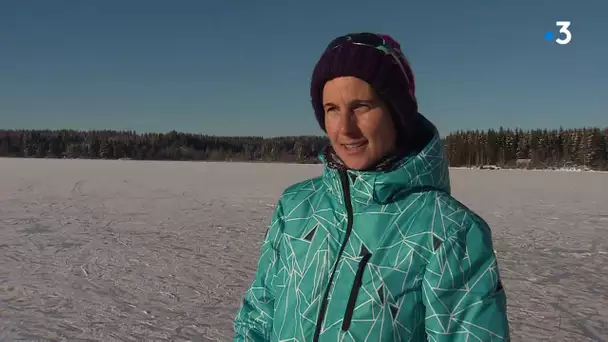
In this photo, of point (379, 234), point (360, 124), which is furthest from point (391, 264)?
point (360, 124)

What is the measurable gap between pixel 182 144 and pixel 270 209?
79615mm

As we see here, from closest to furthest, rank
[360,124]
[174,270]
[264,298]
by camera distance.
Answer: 1. [360,124]
2. [264,298]
3. [174,270]

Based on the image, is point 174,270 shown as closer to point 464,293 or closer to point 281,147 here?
point 464,293

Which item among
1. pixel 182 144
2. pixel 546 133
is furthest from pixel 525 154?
pixel 182 144

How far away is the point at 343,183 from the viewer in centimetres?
115

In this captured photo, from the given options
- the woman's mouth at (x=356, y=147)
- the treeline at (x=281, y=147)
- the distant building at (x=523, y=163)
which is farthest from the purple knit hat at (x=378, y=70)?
the distant building at (x=523, y=163)

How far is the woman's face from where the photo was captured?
1087mm

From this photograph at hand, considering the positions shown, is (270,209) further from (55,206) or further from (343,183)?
(343,183)

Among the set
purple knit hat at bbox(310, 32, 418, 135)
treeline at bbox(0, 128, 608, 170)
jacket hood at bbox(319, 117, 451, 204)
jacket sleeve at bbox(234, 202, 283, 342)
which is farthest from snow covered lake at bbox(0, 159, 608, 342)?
treeline at bbox(0, 128, 608, 170)

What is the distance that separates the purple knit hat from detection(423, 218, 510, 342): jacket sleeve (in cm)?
32

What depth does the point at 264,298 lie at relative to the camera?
1.28 metres

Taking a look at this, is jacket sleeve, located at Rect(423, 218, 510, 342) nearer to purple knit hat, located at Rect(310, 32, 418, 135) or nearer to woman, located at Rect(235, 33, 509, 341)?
woman, located at Rect(235, 33, 509, 341)

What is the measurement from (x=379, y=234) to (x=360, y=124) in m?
0.26

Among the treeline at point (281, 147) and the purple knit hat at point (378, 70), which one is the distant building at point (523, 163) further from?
the purple knit hat at point (378, 70)
